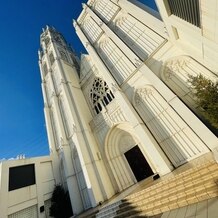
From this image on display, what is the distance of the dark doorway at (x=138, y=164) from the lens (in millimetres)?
10805

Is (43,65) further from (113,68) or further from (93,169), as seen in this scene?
(93,169)

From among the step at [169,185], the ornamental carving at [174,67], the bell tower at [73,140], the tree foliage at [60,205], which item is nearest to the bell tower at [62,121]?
the bell tower at [73,140]

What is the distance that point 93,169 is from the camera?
1121 centimetres

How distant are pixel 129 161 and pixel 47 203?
302 inches

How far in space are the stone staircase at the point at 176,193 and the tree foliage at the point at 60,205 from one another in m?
7.03

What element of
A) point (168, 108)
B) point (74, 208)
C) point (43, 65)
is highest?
point (43, 65)

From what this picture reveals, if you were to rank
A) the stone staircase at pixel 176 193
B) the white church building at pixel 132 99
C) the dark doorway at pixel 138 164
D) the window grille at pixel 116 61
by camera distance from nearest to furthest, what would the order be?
1. the stone staircase at pixel 176 193
2. the white church building at pixel 132 99
3. the dark doorway at pixel 138 164
4. the window grille at pixel 116 61

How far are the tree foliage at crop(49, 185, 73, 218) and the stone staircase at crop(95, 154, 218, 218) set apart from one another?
703 cm

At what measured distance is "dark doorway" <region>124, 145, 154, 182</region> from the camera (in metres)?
10.8

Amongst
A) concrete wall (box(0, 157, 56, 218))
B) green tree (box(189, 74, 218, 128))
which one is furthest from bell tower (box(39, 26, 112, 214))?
green tree (box(189, 74, 218, 128))

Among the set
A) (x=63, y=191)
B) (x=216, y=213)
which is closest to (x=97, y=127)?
(x=63, y=191)

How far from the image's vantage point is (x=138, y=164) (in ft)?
36.8

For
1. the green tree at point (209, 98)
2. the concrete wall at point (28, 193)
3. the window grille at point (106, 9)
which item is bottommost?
the green tree at point (209, 98)

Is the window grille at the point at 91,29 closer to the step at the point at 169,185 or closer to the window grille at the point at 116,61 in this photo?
the window grille at the point at 116,61
